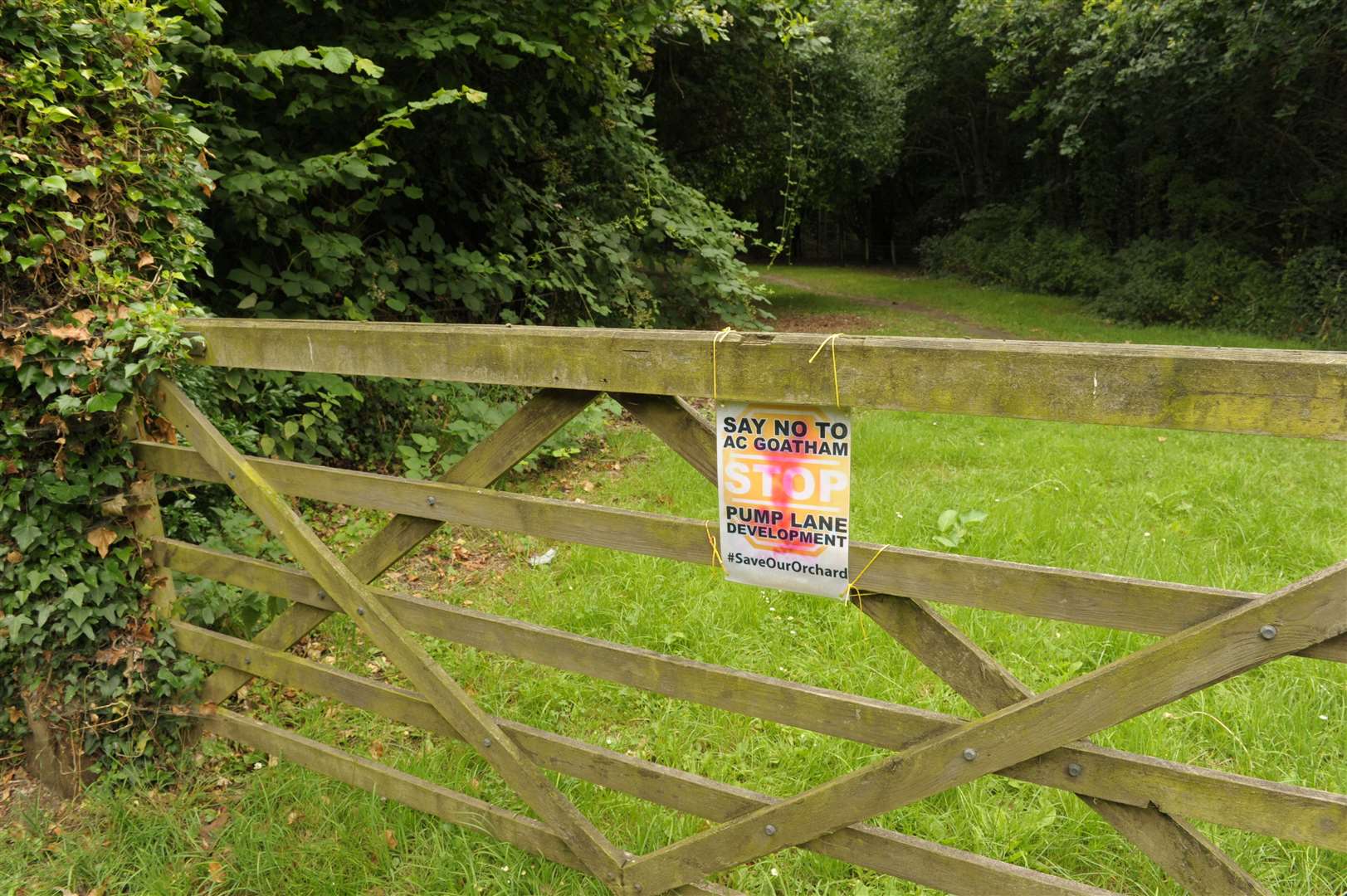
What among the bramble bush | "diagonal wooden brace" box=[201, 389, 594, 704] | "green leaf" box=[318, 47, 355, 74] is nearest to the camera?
"diagonal wooden brace" box=[201, 389, 594, 704]

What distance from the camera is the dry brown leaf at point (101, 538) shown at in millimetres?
3027

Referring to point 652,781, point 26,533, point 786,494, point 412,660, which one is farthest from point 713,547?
point 26,533

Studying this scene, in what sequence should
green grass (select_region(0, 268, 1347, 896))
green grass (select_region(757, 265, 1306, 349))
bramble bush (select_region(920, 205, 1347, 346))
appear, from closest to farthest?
1. green grass (select_region(0, 268, 1347, 896))
2. bramble bush (select_region(920, 205, 1347, 346))
3. green grass (select_region(757, 265, 1306, 349))

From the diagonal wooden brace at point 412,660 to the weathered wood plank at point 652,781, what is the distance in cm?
7

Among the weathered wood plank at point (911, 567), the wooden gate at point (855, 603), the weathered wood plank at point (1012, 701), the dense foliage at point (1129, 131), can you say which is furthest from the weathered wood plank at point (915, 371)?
the dense foliage at point (1129, 131)

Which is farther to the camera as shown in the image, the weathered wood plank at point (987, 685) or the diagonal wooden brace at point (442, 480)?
the diagonal wooden brace at point (442, 480)

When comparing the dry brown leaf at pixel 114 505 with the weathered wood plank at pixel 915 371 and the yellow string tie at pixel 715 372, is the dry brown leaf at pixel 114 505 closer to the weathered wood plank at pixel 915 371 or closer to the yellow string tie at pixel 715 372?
the weathered wood plank at pixel 915 371

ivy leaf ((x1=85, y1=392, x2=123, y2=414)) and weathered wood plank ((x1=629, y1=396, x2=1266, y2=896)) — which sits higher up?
ivy leaf ((x1=85, y1=392, x2=123, y2=414))

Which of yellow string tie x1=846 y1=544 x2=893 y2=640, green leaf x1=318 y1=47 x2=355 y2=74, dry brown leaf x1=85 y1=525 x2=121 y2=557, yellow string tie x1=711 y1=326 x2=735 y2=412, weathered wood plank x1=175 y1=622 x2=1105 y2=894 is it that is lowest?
weathered wood plank x1=175 y1=622 x2=1105 y2=894

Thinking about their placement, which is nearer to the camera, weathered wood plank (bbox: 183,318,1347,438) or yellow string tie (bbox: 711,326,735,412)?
weathered wood plank (bbox: 183,318,1347,438)

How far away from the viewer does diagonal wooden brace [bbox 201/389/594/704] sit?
86.4 inches

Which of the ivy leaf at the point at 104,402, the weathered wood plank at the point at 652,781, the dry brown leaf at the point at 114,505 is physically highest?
the ivy leaf at the point at 104,402

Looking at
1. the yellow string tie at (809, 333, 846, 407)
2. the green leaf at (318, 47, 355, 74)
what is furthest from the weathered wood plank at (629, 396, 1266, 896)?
the green leaf at (318, 47, 355, 74)

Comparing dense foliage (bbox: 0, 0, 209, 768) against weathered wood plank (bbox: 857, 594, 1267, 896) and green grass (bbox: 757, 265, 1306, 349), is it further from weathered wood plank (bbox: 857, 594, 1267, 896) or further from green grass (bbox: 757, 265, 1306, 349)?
green grass (bbox: 757, 265, 1306, 349)
